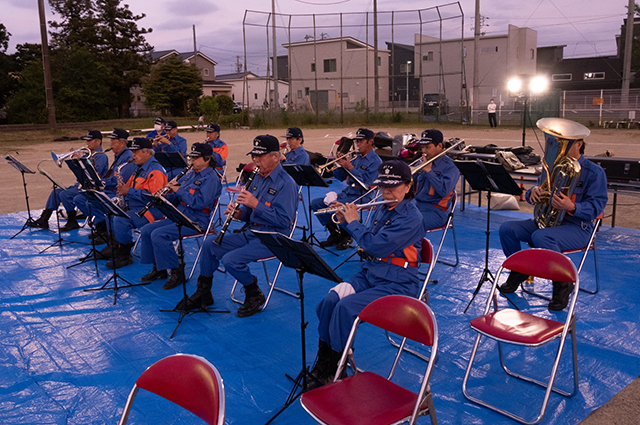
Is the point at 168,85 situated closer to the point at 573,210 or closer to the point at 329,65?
the point at 329,65

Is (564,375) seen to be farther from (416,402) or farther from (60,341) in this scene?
(60,341)

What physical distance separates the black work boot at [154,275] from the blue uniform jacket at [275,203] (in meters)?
1.68

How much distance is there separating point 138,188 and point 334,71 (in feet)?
110

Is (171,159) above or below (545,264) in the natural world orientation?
above

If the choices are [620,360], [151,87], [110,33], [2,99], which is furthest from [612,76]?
[2,99]

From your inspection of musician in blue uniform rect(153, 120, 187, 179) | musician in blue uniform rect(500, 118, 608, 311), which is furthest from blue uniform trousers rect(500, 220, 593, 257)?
musician in blue uniform rect(153, 120, 187, 179)

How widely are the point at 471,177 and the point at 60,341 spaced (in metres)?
4.38

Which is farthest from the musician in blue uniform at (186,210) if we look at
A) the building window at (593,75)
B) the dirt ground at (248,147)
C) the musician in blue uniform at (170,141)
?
the building window at (593,75)

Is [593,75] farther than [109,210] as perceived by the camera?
Yes

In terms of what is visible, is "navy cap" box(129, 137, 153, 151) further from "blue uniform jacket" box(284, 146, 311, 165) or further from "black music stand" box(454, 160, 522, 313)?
"black music stand" box(454, 160, 522, 313)

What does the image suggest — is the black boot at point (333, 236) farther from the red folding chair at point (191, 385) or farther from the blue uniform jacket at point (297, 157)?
the red folding chair at point (191, 385)

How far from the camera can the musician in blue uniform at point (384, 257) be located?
400 cm

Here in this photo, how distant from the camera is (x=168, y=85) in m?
37.6

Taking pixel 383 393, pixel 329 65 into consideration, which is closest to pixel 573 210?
pixel 383 393
